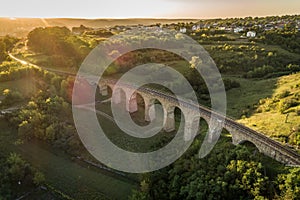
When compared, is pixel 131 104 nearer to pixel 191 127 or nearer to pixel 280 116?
pixel 191 127

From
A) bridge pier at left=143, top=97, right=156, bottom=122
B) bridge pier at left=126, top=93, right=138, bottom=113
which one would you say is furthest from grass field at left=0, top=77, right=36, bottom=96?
bridge pier at left=143, top=97, right=156, bottom=122

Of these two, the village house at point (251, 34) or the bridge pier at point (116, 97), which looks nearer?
the bridge pier at point (116, 97)

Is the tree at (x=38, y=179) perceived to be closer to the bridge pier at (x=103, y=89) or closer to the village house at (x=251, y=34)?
the bridge pier at (x=103, y=89)

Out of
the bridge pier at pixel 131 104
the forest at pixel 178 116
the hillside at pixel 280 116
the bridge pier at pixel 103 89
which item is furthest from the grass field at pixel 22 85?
the hillside at pixel 280 116

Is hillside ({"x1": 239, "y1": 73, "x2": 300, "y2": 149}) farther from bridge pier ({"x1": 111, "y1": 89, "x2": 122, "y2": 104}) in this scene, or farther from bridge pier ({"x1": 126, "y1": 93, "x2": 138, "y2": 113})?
bridge pier ({"x1": 111, "y1": 89, "x2": 122, "y2": 104})

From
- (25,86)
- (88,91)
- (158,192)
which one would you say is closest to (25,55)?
(25,86)
